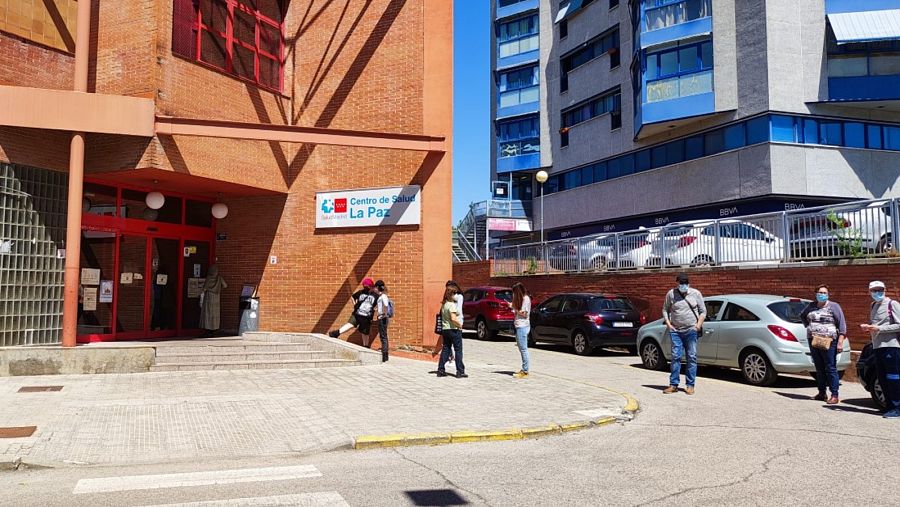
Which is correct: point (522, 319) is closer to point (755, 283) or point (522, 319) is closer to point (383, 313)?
point (383, 313)

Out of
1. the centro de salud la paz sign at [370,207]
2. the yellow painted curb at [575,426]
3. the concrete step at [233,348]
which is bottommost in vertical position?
the yellow painted curb at [575,426]

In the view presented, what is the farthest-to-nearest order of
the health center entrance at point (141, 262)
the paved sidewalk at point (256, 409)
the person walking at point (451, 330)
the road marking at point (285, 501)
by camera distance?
the health center entrance at point (141, 262)
the person walking at point (451, 330)
the paved sidewalk at point (256, 409)
the road marking at point (285, 501)

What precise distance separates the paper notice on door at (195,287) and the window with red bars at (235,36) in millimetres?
4780

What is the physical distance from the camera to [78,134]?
1189cm

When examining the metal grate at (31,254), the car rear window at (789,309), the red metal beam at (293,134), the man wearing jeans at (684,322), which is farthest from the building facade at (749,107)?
the metal grate at (31,254)

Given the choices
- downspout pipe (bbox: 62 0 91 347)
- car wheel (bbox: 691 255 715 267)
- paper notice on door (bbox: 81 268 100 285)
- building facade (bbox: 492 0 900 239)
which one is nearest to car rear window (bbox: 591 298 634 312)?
car wheel (bbox: 691 255 715 267)

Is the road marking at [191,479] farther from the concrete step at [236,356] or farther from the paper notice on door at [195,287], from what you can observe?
the paper notice on door at [195,287]

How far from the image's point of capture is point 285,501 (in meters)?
5.14

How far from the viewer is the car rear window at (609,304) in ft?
56.0

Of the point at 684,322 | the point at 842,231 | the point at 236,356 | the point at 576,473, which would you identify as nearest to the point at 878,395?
the point at 684,322

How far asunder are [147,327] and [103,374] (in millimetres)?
3371

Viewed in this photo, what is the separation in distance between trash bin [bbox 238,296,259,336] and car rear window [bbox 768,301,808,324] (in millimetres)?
10624

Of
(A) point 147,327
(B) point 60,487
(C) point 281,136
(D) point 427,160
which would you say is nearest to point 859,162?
(D) point 427,160

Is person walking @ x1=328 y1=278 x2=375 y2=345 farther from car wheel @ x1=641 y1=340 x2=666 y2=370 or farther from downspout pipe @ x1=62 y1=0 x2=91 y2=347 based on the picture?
car wheel @ x1=641 y1=340 x2=666 y2=370
